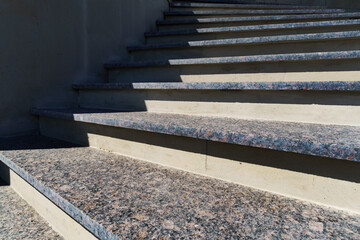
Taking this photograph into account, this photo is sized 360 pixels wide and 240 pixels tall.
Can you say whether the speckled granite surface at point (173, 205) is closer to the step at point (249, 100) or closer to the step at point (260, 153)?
the step at point (260, 153)

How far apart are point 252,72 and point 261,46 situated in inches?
11.9

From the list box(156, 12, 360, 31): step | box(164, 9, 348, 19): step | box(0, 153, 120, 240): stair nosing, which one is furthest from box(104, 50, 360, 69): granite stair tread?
box(164, 9, 348, 19): step

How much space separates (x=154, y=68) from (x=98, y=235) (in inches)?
48.3

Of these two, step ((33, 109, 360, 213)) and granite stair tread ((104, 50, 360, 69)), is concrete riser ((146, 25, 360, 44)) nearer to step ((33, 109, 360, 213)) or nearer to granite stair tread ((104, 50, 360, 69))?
granite stair tread ((104, 50, 360, 69))

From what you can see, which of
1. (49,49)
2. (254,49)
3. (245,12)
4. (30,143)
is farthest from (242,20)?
(30,143)

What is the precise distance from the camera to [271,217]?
64 cm

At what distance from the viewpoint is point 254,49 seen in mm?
1584

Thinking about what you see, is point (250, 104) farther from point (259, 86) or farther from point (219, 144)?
point (219, 144)

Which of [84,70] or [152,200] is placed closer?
[152,200]

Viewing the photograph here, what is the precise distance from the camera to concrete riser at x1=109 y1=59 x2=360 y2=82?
1.18m

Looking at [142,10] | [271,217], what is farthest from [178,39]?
[271,217]

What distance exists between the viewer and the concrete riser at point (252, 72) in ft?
3.88

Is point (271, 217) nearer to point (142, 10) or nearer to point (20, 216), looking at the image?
point (20, 216)

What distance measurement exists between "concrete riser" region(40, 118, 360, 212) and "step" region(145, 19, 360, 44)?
4.12 feet
